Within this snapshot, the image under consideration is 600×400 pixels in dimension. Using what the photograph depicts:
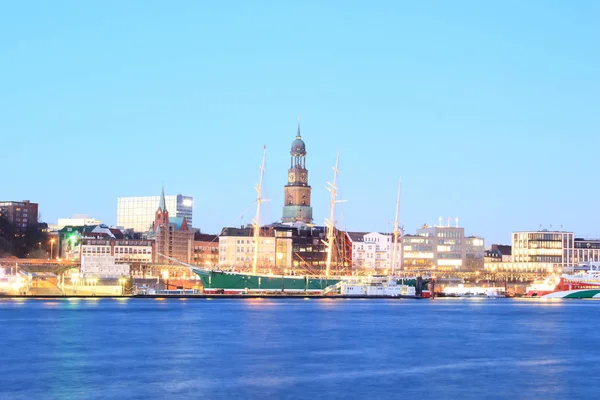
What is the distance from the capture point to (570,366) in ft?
179

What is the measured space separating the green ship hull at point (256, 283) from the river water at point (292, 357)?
2360 inches

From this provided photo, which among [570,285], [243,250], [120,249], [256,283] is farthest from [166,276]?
[570,285]

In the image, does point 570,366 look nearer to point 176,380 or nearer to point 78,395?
point 176,380

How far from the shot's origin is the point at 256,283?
156 metres

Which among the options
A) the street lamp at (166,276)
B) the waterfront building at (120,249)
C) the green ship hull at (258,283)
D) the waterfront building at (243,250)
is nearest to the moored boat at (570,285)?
the green ship hull at (258,283)

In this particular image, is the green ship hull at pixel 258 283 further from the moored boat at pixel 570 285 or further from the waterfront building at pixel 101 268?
the moored boat at pixel 570 285

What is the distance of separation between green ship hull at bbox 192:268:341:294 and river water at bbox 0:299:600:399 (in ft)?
197

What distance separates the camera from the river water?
44969 mm

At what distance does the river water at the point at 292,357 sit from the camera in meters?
45.0

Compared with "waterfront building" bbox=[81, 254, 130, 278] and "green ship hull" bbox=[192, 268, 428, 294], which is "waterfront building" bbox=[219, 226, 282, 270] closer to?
"waterfront building" bbox=[81, 254, 130, 278]

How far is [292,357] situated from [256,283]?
3909 inches

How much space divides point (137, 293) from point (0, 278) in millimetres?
21643

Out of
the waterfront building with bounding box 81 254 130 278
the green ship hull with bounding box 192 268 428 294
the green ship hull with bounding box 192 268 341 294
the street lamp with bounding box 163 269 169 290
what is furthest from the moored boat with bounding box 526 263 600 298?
the waterfront building with bounding box 81 254 130 278

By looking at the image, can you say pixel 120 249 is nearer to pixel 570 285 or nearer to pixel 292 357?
pixel 570 285
